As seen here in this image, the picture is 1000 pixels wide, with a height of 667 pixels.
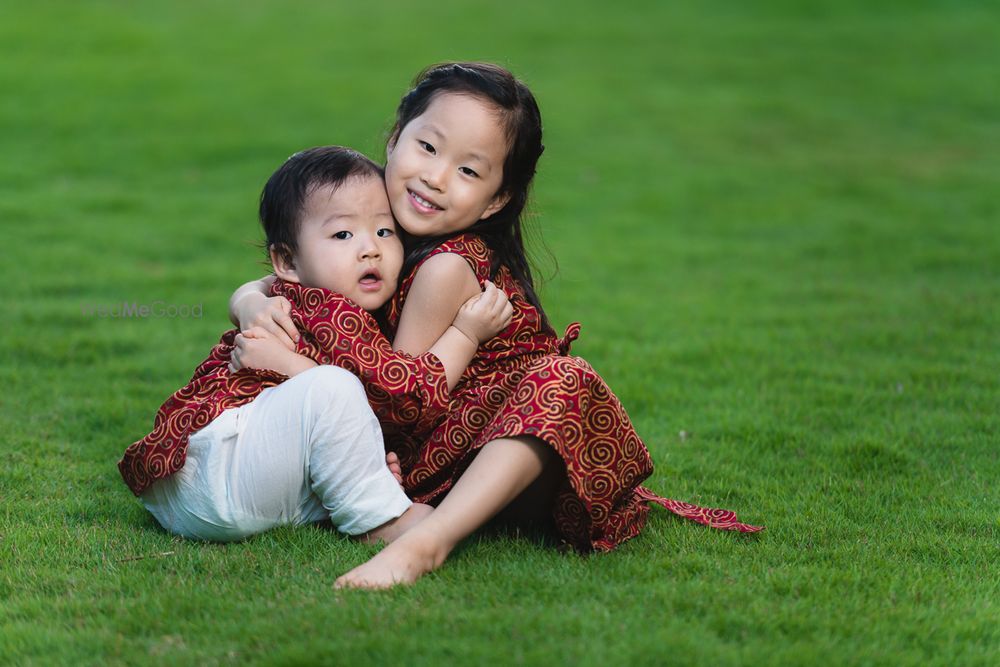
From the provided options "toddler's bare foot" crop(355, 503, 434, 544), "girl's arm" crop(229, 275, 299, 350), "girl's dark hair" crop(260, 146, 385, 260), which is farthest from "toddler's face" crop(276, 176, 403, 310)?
"toddler's bare foot" crop(355, 503, 434, 544)

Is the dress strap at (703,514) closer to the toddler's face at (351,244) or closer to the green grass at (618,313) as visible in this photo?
the green grass at (618,313)

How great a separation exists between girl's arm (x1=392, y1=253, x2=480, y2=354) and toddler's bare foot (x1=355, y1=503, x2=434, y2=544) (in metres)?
0.50

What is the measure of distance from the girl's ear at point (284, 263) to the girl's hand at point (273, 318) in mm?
84

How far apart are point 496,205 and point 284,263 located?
73cm

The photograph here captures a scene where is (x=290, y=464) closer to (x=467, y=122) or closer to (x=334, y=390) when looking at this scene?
(x=334, y=390)

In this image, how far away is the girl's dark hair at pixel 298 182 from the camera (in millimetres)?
3828

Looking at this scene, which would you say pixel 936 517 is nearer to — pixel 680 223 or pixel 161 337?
pixel 161 337

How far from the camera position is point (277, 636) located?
2908mm

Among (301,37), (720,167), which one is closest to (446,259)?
(720,167)

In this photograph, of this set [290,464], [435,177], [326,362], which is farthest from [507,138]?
[290,464]

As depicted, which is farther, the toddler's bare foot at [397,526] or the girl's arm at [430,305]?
the girl's arm at [430,305]

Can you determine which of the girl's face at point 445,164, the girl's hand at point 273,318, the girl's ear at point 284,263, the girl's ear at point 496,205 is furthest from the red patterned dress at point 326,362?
the girl's ear at point 496,205

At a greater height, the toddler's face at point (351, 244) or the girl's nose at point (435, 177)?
the girl's nose at point (435, 177)

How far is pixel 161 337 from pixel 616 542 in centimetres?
371
